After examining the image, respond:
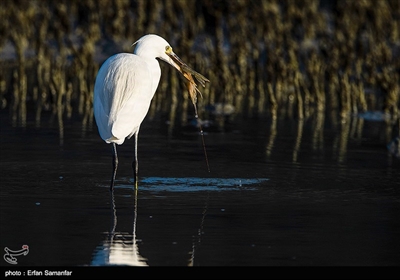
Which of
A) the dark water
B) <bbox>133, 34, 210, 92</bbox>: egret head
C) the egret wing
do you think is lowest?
the dark water

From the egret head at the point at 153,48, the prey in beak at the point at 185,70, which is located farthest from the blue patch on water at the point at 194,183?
the egret head at the point at 153,48

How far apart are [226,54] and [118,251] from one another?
17076 mm

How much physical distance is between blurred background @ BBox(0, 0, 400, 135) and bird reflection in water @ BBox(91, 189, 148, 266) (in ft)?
24.7

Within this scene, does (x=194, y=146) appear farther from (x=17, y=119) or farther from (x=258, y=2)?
(x=258, y=2)

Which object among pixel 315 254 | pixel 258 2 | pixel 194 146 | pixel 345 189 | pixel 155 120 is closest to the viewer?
pixel 315 254

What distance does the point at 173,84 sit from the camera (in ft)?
63.6

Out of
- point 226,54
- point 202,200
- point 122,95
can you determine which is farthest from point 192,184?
point 226,54

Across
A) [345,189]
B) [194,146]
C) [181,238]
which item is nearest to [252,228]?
[181,238]

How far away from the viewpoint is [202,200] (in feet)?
33.6

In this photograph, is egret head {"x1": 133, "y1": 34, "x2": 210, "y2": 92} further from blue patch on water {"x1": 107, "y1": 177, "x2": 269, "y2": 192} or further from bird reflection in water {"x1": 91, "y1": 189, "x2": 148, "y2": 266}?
bird reflection in water {"x1": 91, "y1": 189, "x2": 148, "y2": 266}

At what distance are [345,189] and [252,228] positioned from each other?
2259 mm

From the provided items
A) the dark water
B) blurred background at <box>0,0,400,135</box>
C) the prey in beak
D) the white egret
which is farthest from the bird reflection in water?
blurred background at <box>0,0,400,135</box>

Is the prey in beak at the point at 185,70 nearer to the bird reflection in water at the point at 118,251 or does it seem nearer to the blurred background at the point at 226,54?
the bird reflection in water at the point at 118,251

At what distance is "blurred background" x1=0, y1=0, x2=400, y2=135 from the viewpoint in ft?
59.7
